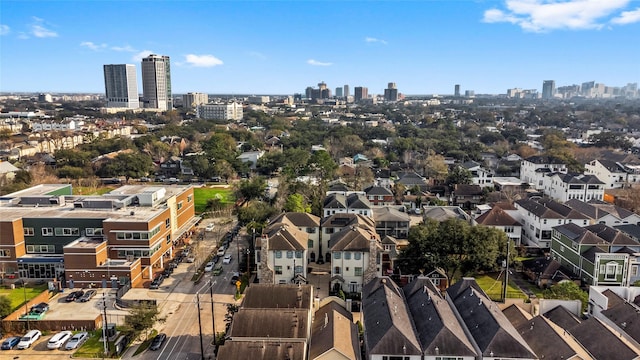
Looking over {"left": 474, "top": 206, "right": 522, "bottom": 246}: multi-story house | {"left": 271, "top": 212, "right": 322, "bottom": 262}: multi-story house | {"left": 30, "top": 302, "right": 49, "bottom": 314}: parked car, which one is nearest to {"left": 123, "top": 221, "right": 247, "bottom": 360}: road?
{"left": 271, "top": 212, "right": 322, "bottom": 262}: multi-story house

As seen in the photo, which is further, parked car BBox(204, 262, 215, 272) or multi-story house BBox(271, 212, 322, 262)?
multi-story house BBox(271, 212, 322, 262)

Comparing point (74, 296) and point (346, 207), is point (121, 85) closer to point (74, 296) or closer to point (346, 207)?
point (346, 207)

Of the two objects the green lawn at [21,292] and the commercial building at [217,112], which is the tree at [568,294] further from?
the commercial building at [217,112]

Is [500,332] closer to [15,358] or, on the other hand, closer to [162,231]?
[15,358]

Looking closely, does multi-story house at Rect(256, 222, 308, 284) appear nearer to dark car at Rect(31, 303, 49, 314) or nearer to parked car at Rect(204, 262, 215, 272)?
parked car at Rect(204, 262, 215, 272)

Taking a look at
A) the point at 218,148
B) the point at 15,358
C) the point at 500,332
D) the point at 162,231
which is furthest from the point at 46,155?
the point at 500,332

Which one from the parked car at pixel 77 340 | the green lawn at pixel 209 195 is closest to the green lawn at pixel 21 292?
the parked car at pixel 77 340

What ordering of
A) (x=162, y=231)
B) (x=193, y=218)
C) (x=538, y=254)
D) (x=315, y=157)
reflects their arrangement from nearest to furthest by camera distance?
(x=162, y=231)
(x=538, y=254)
(x=193, y=218)
(x=315, y=157)
